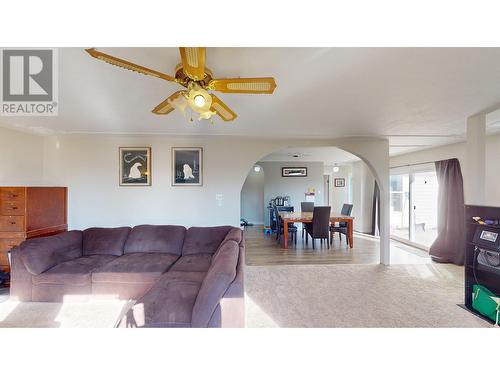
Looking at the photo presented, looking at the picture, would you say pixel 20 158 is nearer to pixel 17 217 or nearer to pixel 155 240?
pixel 17 217

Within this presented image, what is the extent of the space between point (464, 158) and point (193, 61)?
16.8 feet

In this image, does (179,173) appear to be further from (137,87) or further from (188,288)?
(188,288)

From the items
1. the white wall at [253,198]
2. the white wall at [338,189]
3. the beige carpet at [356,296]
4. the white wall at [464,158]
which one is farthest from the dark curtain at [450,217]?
the white wall at [253,198]

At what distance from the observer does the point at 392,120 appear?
9.55 ft

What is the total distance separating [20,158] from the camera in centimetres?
325

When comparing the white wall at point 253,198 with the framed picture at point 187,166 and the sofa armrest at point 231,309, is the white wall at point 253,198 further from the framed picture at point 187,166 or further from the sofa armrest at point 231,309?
the sofa armrest at point 231,309

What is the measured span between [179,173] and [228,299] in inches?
104

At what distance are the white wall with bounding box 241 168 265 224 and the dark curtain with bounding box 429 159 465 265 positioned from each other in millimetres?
5144

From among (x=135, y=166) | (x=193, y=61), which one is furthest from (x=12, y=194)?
(x=193, y=61)

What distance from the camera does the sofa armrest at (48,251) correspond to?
2.41 metres

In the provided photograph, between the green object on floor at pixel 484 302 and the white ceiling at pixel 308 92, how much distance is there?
1995 millimetres

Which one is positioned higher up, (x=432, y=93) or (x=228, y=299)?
(x=432, y=93)

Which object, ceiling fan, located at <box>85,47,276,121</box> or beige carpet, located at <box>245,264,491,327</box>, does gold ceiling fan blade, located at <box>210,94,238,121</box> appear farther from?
beige carpet, located at <box>245,264,491,327</box>
